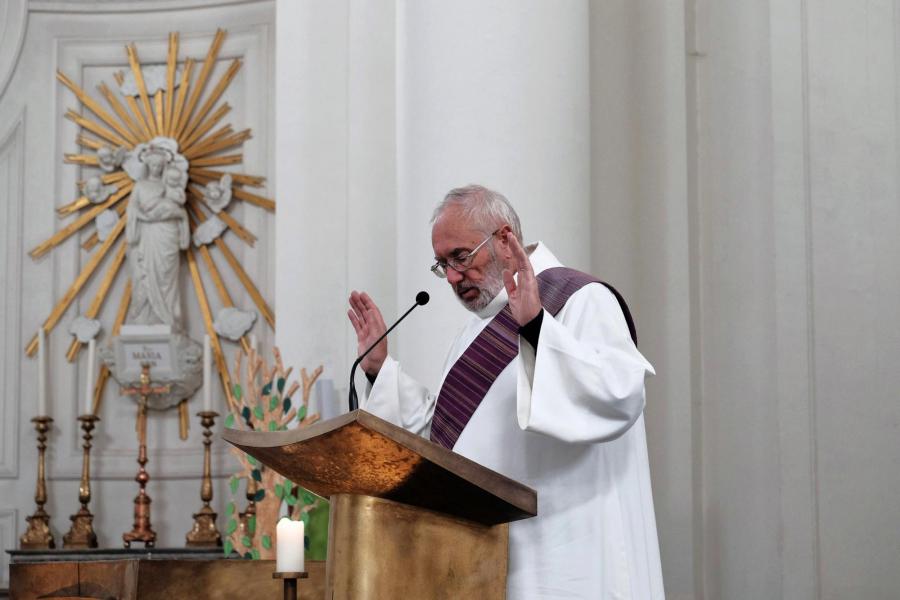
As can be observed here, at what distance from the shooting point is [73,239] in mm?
7480

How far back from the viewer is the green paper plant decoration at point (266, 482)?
5.06 meters

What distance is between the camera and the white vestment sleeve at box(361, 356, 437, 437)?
3.39 m

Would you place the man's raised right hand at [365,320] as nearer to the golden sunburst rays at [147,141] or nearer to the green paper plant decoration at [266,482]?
the green paper plant decoration at [266,482]

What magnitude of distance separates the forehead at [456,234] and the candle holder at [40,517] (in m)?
4.22

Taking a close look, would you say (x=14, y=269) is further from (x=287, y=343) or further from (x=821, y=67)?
(x=821, y=67)

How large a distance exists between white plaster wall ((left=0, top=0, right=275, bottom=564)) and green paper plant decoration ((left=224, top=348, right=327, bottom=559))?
1.79 metres

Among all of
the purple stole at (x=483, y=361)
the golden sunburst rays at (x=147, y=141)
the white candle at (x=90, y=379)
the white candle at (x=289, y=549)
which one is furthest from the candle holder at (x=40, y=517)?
the white candle at (x=289, y=549)

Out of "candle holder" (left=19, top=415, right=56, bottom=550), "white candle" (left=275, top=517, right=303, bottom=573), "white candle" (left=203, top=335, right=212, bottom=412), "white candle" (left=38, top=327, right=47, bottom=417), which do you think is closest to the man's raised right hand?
"white candle" (left=275, top=517, right=303, bottom=573)

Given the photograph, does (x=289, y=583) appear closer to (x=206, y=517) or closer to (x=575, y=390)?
(x=575, y=390)

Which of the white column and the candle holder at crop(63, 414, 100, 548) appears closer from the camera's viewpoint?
the white column

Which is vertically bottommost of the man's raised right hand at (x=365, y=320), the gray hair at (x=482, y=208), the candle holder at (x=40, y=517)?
the candle holder at (x=40, y=517)

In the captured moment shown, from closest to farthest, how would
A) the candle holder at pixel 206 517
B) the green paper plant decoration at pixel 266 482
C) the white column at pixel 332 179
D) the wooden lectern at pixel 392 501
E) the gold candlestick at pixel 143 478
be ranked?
the wooden lectern at pixel 392 501
the green paper plant decoration at pixel 266 482
the white column at pixel 332 179
the candle holder at pixel 206 517
the gold candlestick at pixel 143 478

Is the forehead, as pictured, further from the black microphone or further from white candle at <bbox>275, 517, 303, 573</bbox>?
white candle at <bbox>275, 517, 303, 573</bbox>

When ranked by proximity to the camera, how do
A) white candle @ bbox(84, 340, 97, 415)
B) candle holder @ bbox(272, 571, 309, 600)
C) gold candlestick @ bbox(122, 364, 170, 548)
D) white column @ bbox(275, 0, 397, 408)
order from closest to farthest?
1. candle holder @ bbox(272, 571, 309, 600)
2. white column @ bbox(275, 0, 397, 408)
3. gold candlestick @ bbox(122, 364, 170, 548)
4. white candle @ bbox(84, 340, 97, 415)
